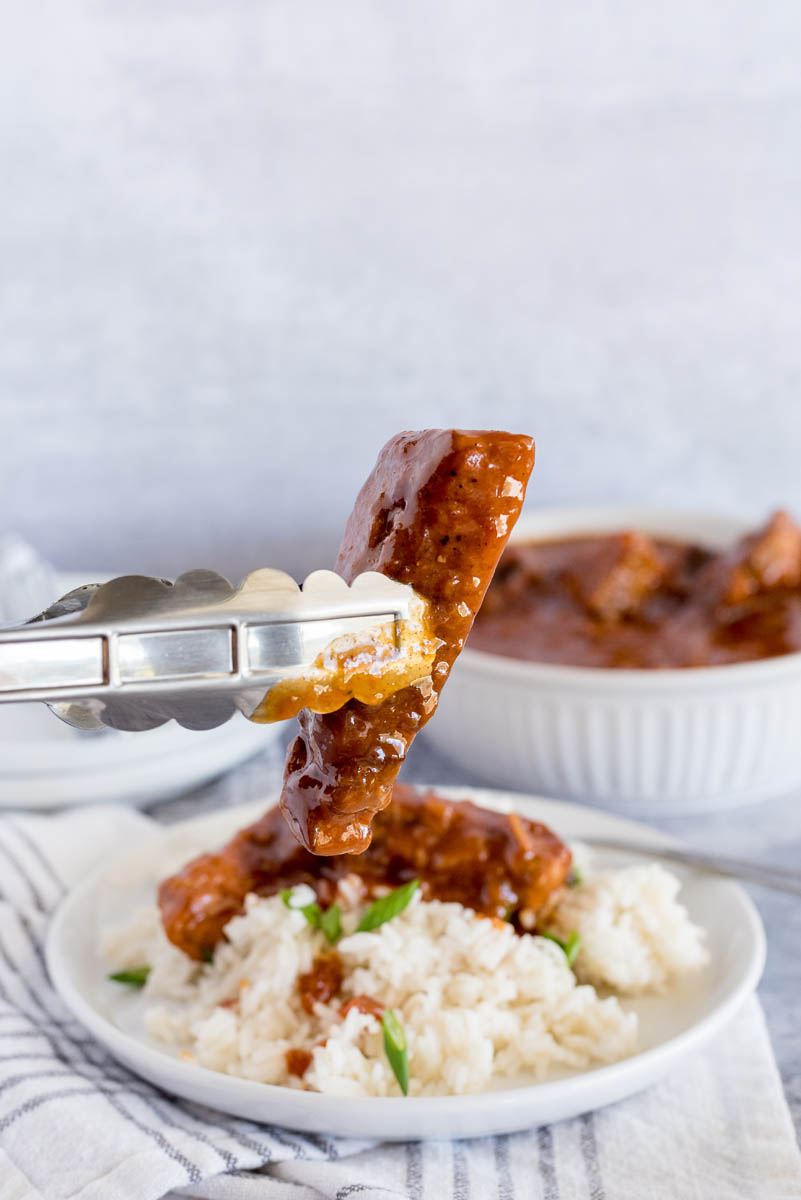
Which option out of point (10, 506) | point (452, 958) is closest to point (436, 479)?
point (452, 958)

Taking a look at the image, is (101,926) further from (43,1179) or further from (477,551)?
(477,551)

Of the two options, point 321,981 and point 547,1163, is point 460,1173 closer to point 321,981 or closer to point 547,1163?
point 547,1163

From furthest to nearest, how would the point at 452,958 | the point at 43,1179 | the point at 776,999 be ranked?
the point at 776,999 < the point at 452,958 < the point at 43,1179

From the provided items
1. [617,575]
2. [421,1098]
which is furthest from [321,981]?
[617,575]

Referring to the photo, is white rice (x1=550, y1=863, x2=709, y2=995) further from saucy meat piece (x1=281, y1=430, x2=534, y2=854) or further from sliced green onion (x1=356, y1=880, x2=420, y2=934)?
saucy meat piece (x1=281, y1=430, x2=534, y2=854)

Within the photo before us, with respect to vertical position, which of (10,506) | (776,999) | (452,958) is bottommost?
(776,999)

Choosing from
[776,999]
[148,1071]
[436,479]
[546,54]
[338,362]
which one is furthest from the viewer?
[338,362]

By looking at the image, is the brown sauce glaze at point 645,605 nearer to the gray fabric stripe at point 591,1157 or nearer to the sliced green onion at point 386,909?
the sliced green onion at point 386,909
